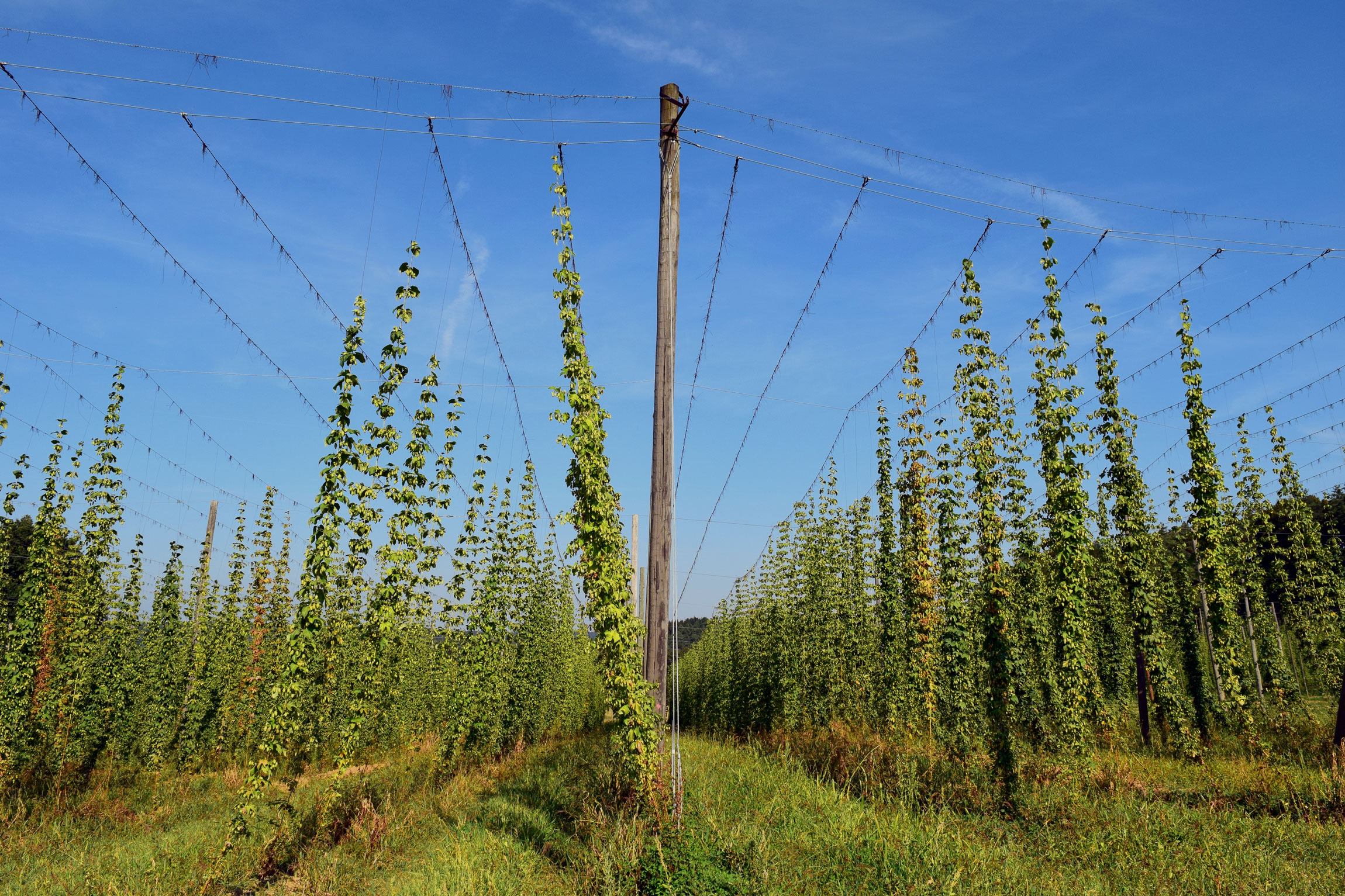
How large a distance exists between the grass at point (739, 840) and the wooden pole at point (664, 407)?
2.10 meters

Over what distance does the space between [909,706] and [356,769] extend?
15105 millimetres

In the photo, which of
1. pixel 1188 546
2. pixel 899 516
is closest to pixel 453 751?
pixel 899 516

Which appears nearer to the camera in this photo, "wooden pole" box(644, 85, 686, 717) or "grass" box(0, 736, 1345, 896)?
"grass" box(0, 736, 1345, 896)

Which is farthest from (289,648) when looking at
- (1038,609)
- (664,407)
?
(1038,609)

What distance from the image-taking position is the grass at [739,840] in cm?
800

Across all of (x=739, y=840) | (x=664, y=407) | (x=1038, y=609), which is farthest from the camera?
(x=1038, y=609)

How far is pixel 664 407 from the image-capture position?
10.1m

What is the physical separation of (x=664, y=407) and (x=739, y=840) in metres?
5.54

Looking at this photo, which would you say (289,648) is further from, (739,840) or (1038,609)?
(1038,609)

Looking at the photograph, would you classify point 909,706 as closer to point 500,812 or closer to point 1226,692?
point 1226,692

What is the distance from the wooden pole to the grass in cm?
210

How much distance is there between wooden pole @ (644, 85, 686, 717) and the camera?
9.73m

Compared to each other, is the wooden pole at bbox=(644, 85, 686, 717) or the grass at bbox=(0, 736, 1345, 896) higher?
the wooden pole at bbox=(644, 85, 686, 717)

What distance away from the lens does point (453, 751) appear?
55.4 feet
